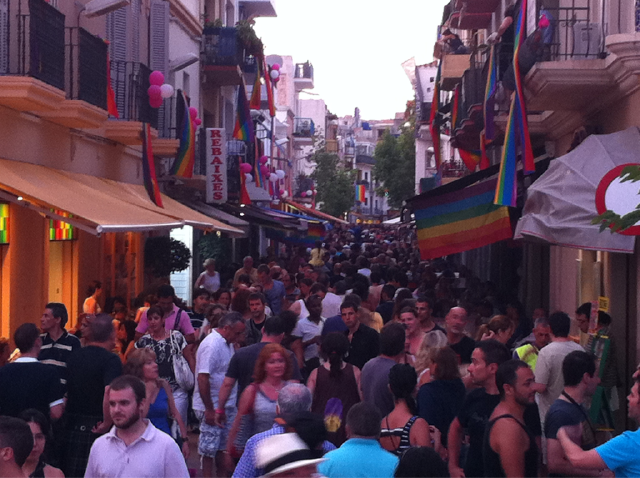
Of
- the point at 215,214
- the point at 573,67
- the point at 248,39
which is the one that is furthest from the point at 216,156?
the point at 573,67

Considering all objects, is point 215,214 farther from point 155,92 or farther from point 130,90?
point 130,90

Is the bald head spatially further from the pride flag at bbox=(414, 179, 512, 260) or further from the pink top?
the pride flag at bbox=(414, 179, 512, 260)

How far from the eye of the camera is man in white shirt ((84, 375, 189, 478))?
5.39m

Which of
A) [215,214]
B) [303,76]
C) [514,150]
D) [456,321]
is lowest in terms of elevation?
[456,321]

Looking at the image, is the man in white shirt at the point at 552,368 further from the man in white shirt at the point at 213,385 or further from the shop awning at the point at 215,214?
the shop awning at the point at 215,214

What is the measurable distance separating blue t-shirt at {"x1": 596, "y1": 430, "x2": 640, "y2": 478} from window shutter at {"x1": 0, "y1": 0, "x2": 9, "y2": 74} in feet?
30.1

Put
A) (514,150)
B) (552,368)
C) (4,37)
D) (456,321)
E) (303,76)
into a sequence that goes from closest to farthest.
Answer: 1. (552,368)
2. (456,321)
3. (4,37)
4. (514,150)
5. (303,76)

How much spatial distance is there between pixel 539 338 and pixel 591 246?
125cm

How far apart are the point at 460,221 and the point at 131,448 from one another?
31.8 ft

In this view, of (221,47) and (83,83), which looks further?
(221,47)

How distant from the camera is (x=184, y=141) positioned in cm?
2169

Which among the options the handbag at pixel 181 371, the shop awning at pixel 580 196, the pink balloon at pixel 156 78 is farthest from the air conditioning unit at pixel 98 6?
the handbag at pixel 181 371

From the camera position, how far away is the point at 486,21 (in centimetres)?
2661

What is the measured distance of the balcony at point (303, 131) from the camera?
76375 mm
